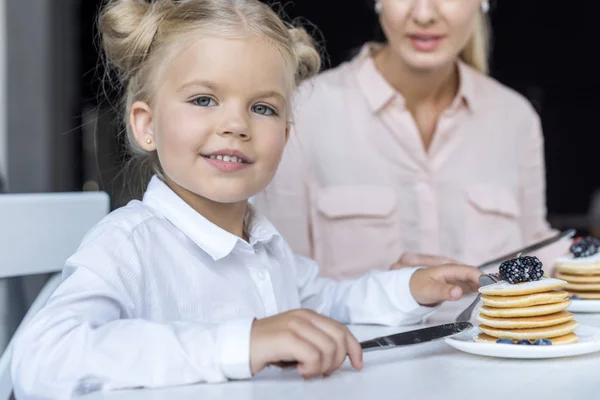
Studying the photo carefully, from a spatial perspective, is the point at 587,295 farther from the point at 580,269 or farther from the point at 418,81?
the point at 418,81

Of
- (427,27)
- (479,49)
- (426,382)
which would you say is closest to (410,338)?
(426,382)

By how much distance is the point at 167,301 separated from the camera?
1.00 m

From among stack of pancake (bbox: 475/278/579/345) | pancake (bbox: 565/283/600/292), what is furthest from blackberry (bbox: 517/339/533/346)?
pancake (bbox: 565/283/600/292)

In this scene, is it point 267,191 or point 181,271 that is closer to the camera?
point 181,271

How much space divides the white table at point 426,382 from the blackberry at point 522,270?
93 millimetres

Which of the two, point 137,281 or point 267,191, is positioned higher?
point 137,281

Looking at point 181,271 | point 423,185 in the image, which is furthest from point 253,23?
point 423,185

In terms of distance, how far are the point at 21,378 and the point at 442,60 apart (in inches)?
49.6

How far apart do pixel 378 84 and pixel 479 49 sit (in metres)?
0.37

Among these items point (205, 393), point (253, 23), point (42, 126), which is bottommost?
point (42, 126)

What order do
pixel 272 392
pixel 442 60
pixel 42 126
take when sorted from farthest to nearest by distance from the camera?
pixel 42 126 < pixel 442 60 < pixel 272 392

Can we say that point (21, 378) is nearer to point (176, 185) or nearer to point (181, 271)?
point (181, 271)

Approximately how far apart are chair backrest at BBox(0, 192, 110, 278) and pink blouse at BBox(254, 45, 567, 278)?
71 centimetres

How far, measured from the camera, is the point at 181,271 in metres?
1.04
